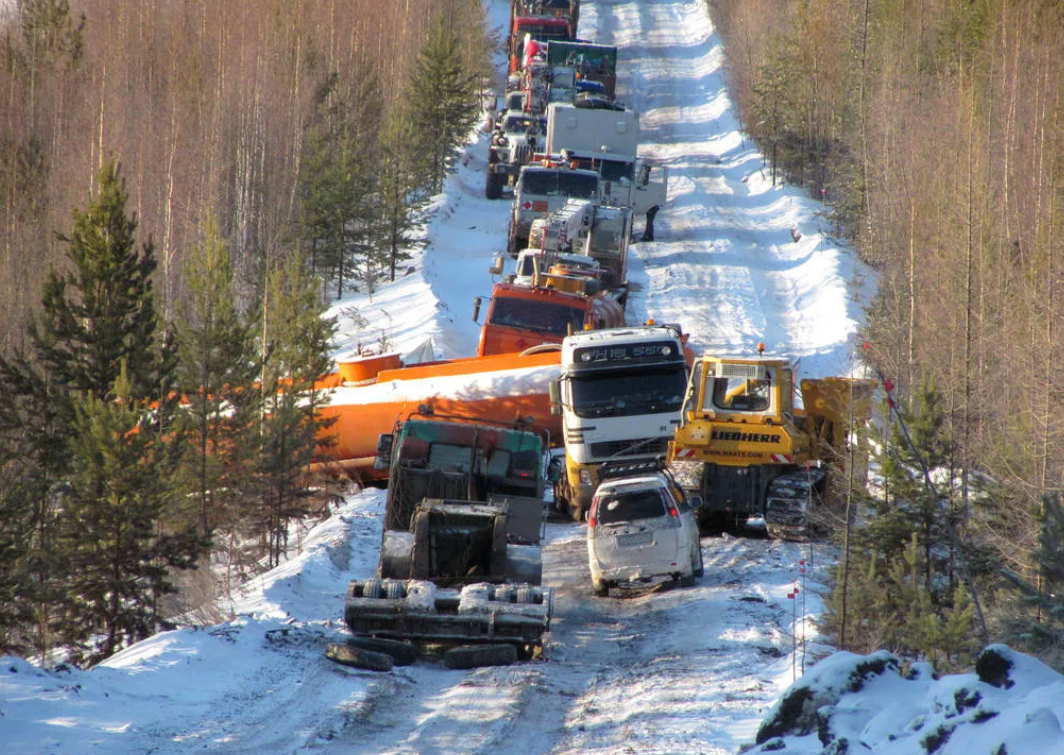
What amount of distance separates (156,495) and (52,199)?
101ft

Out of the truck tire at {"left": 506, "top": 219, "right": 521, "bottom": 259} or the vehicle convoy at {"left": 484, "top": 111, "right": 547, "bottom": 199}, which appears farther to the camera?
the vehicle convoy at {"left": 484, "top": 111, "right": 547, "bottom": 199}

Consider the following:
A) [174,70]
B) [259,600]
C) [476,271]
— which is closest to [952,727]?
[259,600]

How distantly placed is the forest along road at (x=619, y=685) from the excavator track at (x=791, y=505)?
127cm

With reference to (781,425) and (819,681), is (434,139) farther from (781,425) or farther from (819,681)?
(819,681)

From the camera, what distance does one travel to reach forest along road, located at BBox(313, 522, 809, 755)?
36.2ft

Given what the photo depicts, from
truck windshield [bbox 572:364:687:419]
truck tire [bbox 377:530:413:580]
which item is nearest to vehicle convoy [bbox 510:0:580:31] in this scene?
truck windshield [bbox 572:364:687:419]

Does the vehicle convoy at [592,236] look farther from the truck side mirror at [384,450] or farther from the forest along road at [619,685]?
the forest along road at [619,685]

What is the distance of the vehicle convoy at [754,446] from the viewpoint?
1958 centimetres

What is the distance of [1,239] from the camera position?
147 feet

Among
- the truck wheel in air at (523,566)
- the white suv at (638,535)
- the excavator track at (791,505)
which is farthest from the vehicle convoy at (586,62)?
the truck wheel in air at (523,566)

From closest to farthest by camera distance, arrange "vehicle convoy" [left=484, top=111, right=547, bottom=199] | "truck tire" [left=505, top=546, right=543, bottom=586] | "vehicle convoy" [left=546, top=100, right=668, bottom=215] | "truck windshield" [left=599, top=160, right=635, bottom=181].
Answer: "truck tire" [left=505, top=546, right=543, bottom=586] → "truck windshield" [left=599, top=160, right=635, bottom=181] → "vehicle convoy" [left=546, top=100, right=668, bottom=215] → "vehicle convoy" [left=484, top=111, right=547, bottom=199]

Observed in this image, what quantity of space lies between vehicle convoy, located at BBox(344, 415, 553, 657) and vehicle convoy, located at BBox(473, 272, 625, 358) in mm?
6755

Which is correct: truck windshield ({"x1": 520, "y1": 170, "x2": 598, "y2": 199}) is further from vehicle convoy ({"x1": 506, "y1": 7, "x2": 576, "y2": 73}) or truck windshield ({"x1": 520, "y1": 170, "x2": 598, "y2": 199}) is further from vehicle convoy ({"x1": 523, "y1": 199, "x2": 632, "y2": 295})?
vehicle convoy ({"x1": 506, "y1": 7, "x2": 576, "y2": 73})

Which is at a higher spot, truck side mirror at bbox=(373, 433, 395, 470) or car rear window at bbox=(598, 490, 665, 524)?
truck side mirror at bbox=(373, 433, 395, 470)
